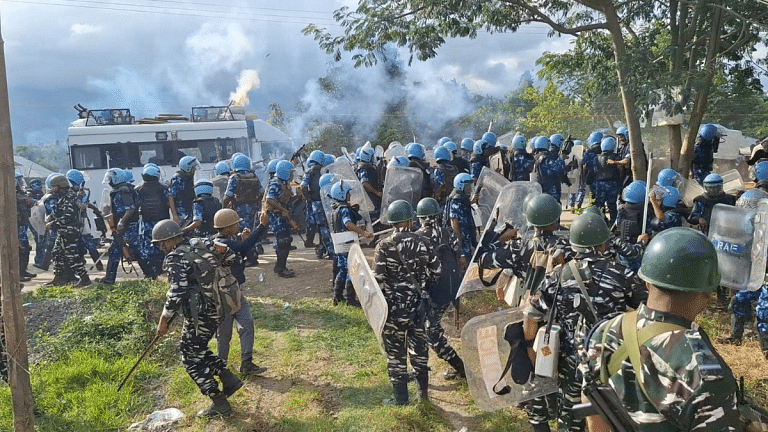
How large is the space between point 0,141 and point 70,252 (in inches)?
245

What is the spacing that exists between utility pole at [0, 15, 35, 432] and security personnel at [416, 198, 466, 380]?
292cm

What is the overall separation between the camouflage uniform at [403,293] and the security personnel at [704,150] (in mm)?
7406

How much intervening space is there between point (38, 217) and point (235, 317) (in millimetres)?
7130

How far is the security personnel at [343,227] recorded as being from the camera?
649 centimetres

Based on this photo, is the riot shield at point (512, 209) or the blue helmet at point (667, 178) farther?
the blue helmet at point (667, 178)

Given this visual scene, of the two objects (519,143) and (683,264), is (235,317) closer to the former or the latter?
(683,264)

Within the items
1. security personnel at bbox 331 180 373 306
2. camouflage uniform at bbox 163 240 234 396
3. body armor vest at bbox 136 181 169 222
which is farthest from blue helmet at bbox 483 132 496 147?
camouflage uniform at bbox 163 240 234 396

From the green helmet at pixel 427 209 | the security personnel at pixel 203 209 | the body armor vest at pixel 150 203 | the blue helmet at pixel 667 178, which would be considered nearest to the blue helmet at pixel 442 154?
the blue helmet at pixel 667 178

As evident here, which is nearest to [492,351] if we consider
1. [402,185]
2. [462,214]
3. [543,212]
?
[543,212]

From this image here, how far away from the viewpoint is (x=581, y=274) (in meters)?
3.08

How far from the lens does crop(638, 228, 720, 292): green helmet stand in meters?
1.84

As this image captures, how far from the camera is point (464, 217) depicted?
23.2 feet

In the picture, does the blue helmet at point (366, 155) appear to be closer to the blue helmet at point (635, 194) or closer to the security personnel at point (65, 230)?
the security personnel at point (65, 230)

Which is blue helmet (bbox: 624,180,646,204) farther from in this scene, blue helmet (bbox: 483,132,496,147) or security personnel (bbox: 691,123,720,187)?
blue helmet (bbox: 483,132,496,147)
